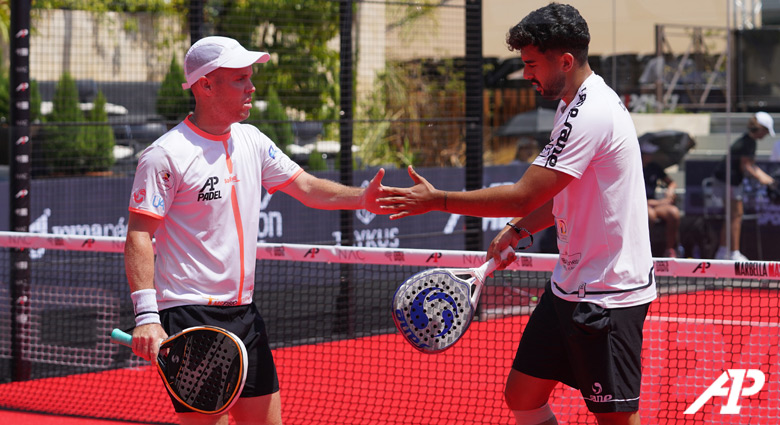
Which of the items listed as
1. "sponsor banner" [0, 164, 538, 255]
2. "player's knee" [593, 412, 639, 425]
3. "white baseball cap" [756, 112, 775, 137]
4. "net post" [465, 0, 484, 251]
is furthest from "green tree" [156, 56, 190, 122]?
"player's knee" [593, 412, 639, 425]

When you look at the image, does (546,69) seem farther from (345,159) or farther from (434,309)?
(345,159)

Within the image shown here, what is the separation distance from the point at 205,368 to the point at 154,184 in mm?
711

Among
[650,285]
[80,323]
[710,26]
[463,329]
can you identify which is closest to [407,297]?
[463,329]

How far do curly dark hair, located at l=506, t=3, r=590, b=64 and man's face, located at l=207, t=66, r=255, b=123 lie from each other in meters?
1.09

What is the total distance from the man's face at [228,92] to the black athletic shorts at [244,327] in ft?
2.50

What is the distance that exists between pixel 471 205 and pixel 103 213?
219 inches

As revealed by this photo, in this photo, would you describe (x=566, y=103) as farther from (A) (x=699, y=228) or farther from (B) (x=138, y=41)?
(B) (x=138, y=41)

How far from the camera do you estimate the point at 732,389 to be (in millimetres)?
6898

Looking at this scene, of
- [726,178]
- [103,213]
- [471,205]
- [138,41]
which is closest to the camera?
[471,205]

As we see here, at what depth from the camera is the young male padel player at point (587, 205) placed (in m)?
3.67

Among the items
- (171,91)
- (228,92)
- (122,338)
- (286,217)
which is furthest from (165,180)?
(171,91)

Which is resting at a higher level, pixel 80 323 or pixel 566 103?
pixel 566 103

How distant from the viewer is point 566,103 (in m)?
3.83

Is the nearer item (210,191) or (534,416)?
(210,191)
